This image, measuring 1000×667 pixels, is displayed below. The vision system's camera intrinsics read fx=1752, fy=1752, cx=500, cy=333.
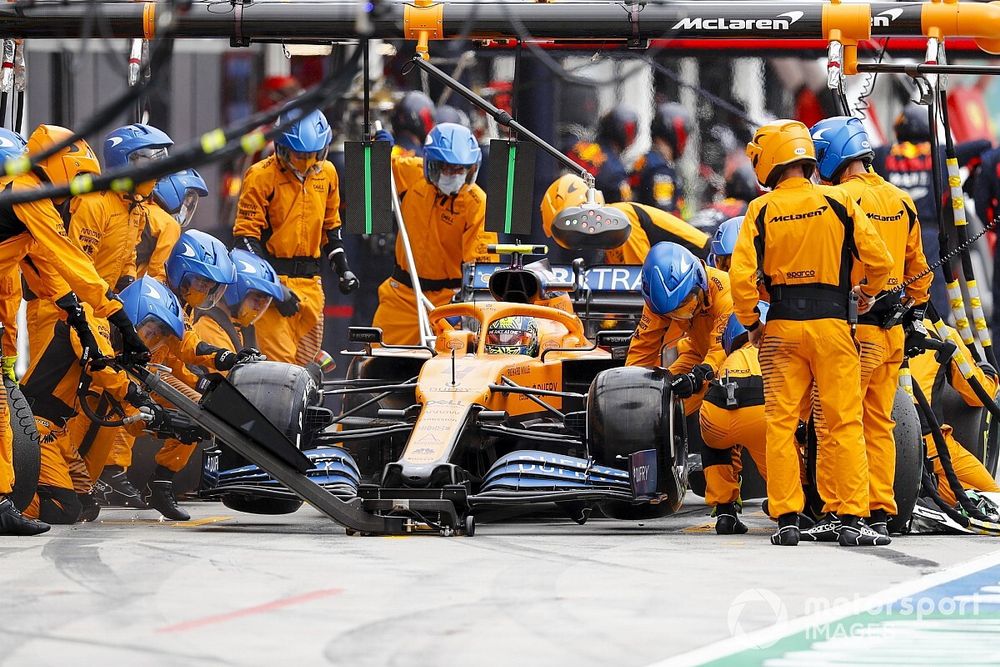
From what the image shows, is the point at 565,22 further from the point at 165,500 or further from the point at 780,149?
the point at 165,500

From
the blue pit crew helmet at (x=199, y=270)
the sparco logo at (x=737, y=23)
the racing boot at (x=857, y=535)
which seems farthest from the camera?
the blue pit crew helmet at (x=199, y=270)

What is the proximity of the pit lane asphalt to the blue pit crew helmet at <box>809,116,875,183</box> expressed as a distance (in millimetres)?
2117

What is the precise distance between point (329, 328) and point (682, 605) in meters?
10.2

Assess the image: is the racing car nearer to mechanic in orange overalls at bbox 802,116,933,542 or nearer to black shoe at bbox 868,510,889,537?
mechanic in orange overalls at bbox 802,116,933,542

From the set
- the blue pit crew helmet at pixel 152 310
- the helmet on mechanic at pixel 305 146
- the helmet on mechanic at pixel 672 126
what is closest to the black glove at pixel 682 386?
the blue pit crew helmet at pixel 152 310

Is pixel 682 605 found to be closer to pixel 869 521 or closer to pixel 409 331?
pixel 869 521

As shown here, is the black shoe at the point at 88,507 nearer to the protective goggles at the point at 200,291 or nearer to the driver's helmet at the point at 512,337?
the protective goggles at the point at 200,291

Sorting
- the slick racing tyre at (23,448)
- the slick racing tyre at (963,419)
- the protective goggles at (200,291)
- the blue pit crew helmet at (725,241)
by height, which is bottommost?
the slick racing tyre at (23,448)

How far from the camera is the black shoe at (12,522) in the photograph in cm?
928

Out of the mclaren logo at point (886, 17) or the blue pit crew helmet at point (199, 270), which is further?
the blue pit crew helmet at point (199, 270)

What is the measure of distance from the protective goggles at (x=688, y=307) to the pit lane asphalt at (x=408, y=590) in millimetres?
1266

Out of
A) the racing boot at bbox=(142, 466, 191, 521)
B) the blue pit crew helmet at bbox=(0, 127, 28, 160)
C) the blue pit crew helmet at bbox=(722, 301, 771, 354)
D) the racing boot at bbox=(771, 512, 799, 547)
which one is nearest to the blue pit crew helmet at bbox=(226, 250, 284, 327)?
the racing boot at bbox=(142, 466, 191, 521)

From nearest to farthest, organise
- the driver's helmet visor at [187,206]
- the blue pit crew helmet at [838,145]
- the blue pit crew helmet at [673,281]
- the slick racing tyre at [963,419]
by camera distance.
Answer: the blue pit crew helmet at [838,145] → the blue pit crew helmet at [673,281] → the slick racing tyre at [963,419] → the driver's helmet visor at [187,206]

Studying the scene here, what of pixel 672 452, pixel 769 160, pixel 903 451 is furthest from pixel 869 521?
pixel 769 160
